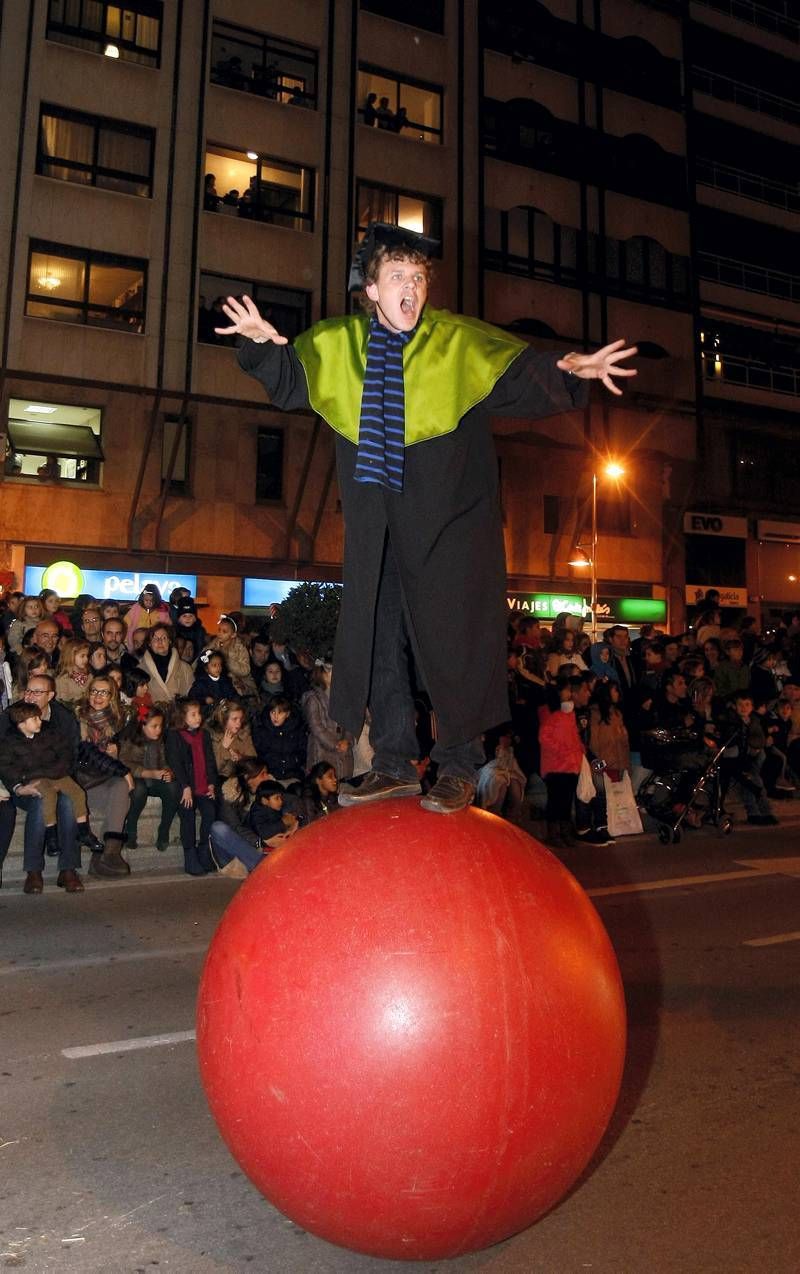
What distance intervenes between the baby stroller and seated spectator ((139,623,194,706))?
5334 millimetres

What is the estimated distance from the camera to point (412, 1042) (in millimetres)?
2668

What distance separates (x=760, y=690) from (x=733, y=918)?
7.22m

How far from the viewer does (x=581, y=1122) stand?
2863 millimetres

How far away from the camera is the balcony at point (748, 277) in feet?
109

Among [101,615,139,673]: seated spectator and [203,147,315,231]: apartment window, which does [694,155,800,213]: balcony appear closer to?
[203,147,315,231]: apartment window

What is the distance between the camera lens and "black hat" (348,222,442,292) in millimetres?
3672

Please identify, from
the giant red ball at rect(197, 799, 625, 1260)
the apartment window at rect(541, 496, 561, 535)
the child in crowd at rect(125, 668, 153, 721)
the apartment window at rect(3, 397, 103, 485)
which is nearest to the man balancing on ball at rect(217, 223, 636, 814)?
the giant red ball at rect(197, 799, 625, 1260)

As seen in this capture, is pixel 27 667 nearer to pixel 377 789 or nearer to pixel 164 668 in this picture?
pixel 164 668

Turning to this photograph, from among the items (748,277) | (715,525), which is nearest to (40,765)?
(715,525)

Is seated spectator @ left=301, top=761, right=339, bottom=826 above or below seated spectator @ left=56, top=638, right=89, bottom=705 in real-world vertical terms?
below

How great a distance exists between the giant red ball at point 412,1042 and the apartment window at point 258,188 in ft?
77.0

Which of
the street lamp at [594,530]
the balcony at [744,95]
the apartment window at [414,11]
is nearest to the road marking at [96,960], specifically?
the street lamp at [594,530]

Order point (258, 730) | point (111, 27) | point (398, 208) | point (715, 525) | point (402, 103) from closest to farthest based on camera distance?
point (258, 730) < point (111, 27) < point (398, 208) < point (402, 103) < point (715, 525)

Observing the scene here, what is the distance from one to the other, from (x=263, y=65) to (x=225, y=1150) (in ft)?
83.2
